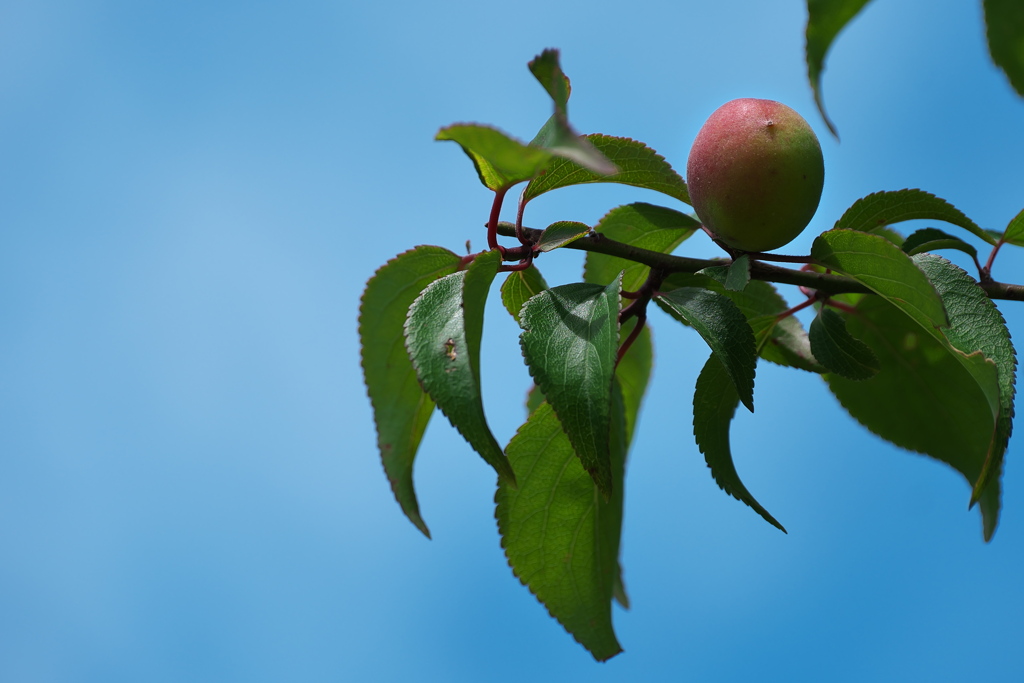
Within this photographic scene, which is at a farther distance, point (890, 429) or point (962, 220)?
point (890, 429)

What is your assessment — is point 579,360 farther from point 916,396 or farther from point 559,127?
point 916,396

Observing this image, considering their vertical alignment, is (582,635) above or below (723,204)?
below

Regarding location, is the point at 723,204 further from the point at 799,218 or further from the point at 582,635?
the point at 582,635

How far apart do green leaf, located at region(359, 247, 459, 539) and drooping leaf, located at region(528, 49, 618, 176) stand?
138 millimetres

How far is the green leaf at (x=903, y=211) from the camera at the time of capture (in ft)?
1.94

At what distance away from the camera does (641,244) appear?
0.66 meters

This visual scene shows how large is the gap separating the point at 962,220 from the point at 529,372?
0.33m

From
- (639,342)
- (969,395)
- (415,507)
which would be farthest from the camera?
(639,342)

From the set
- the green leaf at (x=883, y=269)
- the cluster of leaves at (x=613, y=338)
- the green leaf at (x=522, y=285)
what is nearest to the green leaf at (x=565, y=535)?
the cluster of leaves at (x=613, y=338)

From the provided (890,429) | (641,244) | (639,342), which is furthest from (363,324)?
(890,429)

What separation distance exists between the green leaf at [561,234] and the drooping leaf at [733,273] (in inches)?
3.1

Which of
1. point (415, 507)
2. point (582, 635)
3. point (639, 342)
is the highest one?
point (639, 342)

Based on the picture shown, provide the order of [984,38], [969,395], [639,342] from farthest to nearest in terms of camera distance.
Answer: [639,342] → [969,395] → [984,38]

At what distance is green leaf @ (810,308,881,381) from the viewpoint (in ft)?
2.08
